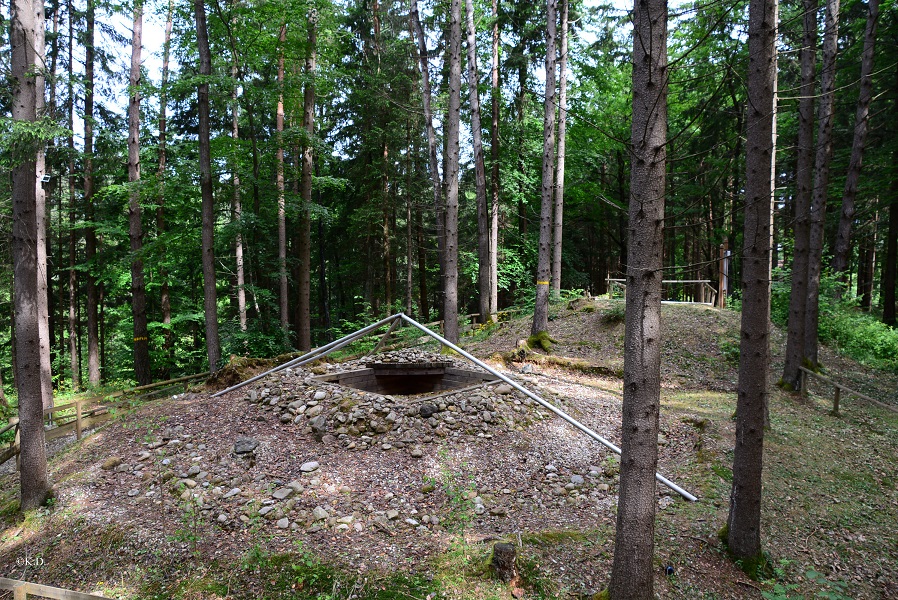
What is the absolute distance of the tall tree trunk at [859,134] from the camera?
1046cm

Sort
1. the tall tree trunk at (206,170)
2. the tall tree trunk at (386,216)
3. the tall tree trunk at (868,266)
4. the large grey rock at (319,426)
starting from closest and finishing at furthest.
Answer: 1. the large grey rock at (319,426)
2. the tall tree trunk at (206,170)
3. the tall tree trunk at (386,216)
4. the tall tree trunk at (868,266)

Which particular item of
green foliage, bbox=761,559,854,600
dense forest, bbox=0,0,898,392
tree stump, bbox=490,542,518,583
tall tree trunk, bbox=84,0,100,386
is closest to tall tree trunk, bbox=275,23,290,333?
dense forest, bbox=0,0,898,392

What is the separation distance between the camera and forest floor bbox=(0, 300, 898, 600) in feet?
12.9

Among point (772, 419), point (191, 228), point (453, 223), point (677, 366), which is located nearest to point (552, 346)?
point (677, 366)

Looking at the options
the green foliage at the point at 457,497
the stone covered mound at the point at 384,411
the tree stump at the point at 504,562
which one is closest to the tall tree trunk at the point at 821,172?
the stone covered mound at the point at 384,411

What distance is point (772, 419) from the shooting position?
26.2ft

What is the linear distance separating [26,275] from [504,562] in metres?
6.30

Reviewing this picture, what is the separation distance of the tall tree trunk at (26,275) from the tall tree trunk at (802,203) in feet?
35.2

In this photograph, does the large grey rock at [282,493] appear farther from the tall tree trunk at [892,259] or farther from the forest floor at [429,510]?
the tall tree trunk at [892,259]

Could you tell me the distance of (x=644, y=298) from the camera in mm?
3170

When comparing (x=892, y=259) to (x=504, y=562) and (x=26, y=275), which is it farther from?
(x=26, y=275)

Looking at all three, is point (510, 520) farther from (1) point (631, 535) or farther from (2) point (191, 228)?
(2) point (191, 228)

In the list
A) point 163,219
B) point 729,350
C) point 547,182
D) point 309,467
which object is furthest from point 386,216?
point 309,467

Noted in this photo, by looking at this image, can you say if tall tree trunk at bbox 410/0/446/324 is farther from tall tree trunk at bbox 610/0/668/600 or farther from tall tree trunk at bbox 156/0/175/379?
tall tree trunk at bbox 610/0/668/600
